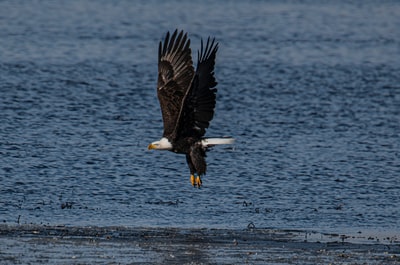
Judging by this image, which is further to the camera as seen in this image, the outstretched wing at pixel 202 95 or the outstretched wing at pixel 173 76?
the outstretched wing at pixel 173 76

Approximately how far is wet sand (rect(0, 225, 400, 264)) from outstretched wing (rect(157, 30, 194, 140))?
1.37m

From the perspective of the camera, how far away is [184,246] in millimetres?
9289

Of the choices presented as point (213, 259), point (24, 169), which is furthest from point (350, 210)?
point (24, 169)

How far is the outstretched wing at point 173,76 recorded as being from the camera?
35.3ft

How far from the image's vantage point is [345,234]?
10.3 m

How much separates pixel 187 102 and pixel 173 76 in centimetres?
94

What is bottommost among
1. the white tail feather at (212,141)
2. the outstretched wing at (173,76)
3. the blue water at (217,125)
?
the blue water at (217,125)

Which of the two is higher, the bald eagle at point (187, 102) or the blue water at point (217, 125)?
the bald eagle at point (187, 102)

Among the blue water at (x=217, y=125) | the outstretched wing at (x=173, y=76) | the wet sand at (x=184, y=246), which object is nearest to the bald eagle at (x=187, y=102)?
the outstretched wing at (x=173, y=76)

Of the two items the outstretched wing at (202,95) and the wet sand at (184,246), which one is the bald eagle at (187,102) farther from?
the wet sand at (184,246)

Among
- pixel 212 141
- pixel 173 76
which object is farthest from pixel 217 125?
pixel 212 141

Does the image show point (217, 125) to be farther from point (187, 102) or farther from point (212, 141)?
point (187, 102)

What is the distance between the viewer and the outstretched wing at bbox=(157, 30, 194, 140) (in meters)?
10.8

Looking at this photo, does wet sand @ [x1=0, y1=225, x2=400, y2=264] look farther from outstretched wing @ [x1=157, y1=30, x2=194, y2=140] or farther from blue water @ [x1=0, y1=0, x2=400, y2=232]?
outstretched wing @ [x1=157, y1=30, x2=194, y2=140]
